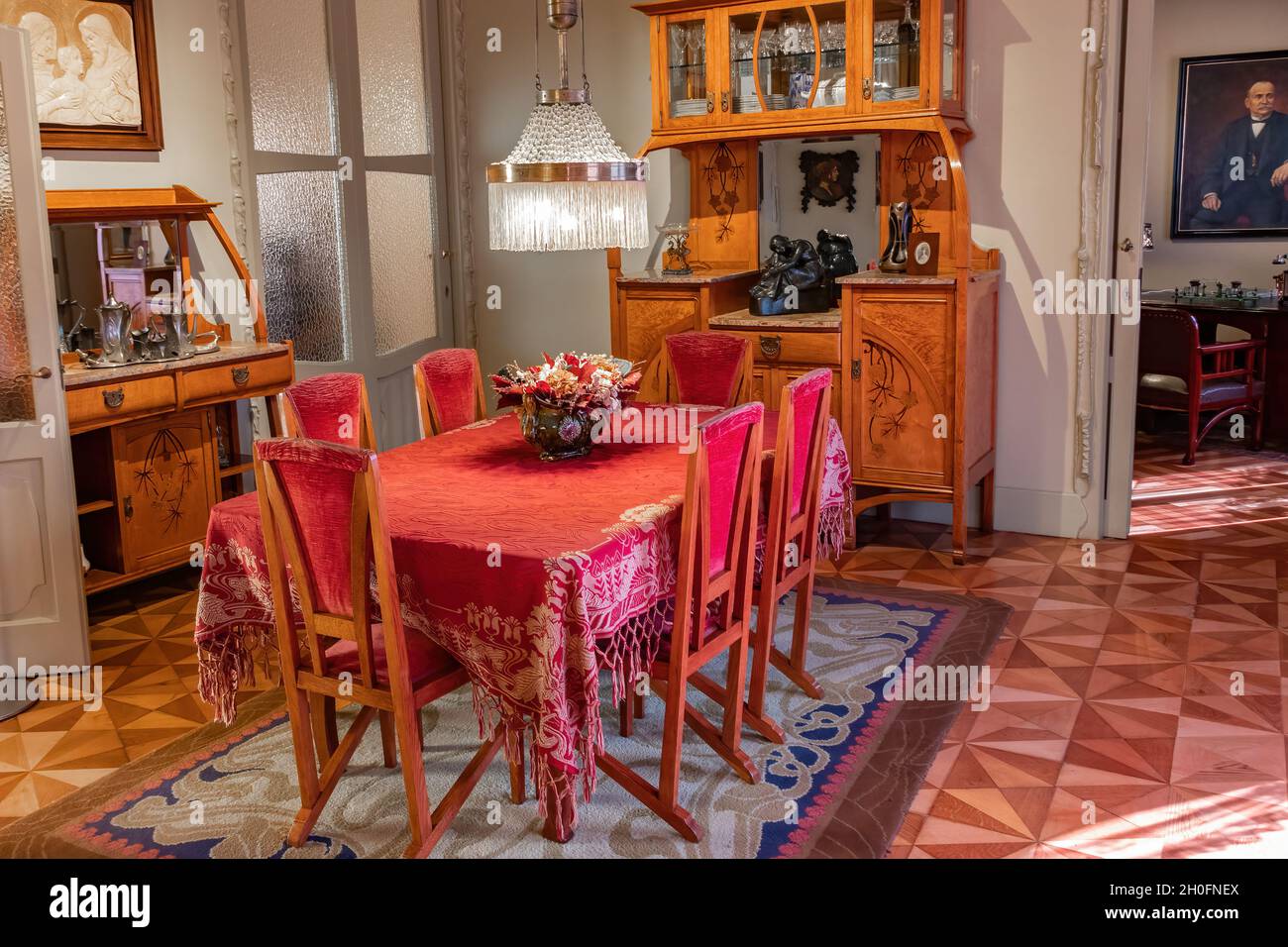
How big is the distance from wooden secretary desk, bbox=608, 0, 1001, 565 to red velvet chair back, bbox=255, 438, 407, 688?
2.75m

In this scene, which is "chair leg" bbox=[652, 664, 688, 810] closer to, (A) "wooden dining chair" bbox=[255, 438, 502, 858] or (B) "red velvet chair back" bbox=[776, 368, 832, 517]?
(A) "wooden dining chair" bbox=[255, 438, 502, 858]

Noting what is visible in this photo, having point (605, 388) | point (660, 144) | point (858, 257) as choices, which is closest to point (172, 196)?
point (660, 144)

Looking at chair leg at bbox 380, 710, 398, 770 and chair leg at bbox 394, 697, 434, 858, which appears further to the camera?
chair leg at bbox 380, 710, 398, 770

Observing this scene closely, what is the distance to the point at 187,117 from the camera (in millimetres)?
5145

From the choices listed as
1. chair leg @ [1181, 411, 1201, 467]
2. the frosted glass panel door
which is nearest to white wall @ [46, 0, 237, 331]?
the frosted glass panel door

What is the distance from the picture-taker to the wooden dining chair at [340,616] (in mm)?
2568

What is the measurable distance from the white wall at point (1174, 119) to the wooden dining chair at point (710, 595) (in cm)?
583

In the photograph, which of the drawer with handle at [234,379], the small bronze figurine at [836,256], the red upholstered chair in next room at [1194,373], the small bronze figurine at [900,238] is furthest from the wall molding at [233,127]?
the red upholstered chair in next room at [1194,373]

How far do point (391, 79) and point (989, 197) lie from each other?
290 centimetres

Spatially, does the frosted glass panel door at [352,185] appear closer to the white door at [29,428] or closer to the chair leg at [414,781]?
the white door at [29,428]

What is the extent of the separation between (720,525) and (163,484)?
2.61m

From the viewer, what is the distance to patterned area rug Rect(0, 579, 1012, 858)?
112 inches

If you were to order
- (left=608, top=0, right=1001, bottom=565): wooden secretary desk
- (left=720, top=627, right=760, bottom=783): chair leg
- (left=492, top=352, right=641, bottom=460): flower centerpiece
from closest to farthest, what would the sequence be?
1. (left=720, top=627, right=760, bottom=783): chair leg
2. (left=492, top=352, right=641, bottom=460): flower centerpiece
3. (left=608, top=0, right=1001, bottom=565): wooden secretary desk
